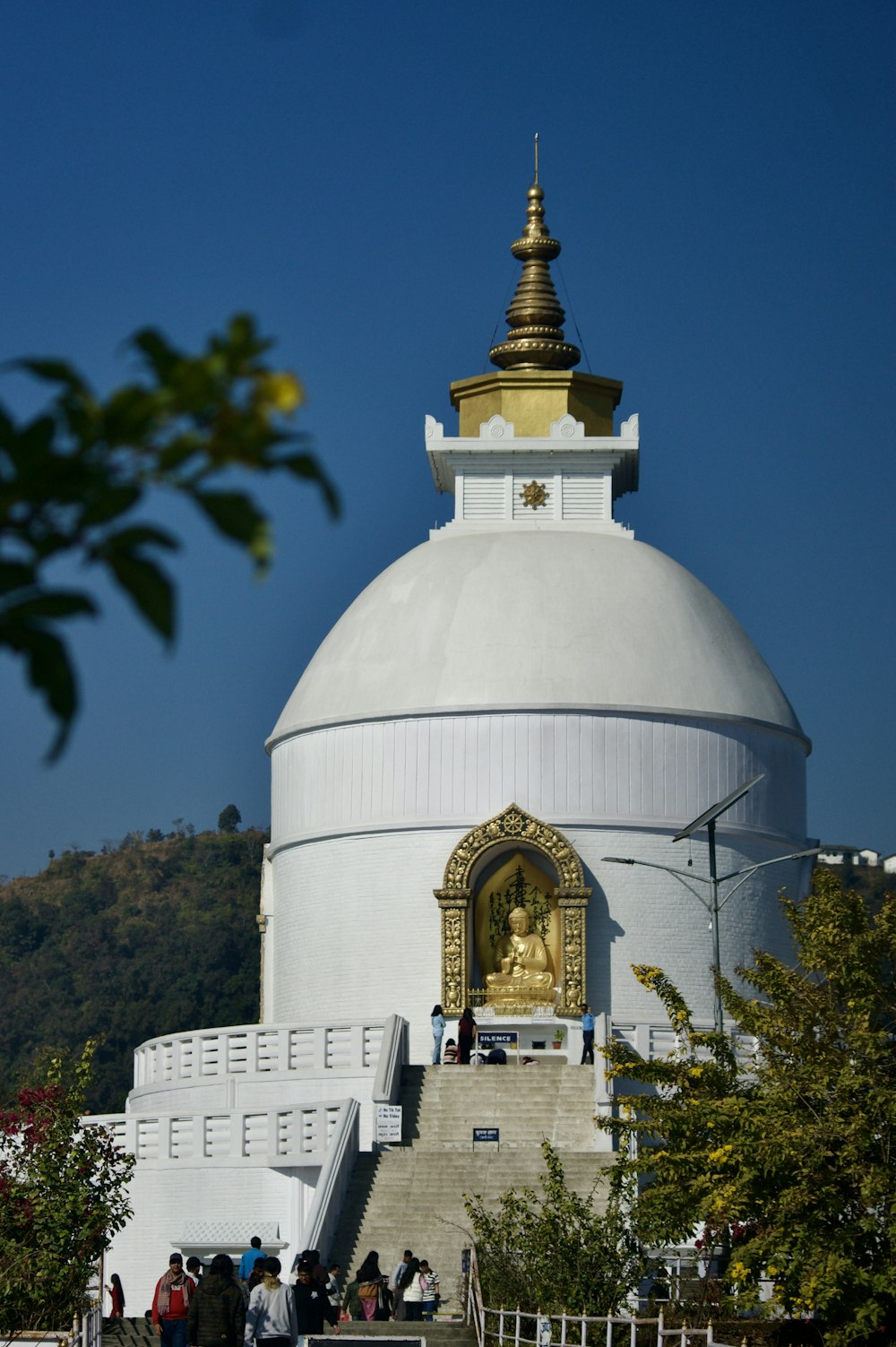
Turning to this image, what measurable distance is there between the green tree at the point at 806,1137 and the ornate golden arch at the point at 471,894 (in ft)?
48.4

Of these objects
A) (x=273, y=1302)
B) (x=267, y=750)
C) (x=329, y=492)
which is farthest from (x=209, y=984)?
(x=329, y=492)

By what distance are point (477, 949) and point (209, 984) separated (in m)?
40.2

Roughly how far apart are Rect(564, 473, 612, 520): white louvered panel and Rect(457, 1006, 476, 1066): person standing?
11.8 metres

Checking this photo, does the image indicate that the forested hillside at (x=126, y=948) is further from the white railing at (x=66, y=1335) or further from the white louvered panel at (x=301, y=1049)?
the white railing at (x=66, y=1335)

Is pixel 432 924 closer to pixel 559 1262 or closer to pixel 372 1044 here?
pixel 372 1044

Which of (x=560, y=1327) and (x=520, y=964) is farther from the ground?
(x=520, y=964)

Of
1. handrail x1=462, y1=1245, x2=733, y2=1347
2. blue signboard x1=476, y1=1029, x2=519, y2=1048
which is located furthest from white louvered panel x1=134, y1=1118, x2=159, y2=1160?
handrail x1=462, y1=1245, x2=733, y2=1347

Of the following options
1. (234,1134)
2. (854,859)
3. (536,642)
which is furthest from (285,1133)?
(854,859)

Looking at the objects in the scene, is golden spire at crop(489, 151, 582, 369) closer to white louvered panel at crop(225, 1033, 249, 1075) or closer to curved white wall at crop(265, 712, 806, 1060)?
curved white wall at crop(265, 712, 806, 1060)

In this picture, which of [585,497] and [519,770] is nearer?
[519,770]

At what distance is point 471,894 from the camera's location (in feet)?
120

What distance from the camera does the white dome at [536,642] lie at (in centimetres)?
3778

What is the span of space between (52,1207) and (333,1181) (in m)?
6.75

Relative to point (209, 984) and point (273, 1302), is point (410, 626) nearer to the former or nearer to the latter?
point (273, 1302)
